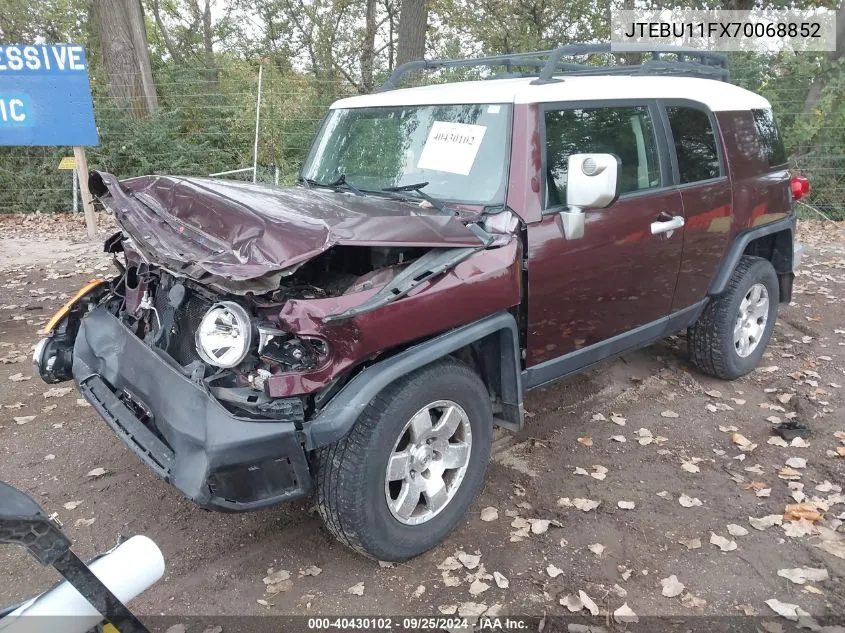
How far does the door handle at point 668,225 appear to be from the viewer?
3715 mm

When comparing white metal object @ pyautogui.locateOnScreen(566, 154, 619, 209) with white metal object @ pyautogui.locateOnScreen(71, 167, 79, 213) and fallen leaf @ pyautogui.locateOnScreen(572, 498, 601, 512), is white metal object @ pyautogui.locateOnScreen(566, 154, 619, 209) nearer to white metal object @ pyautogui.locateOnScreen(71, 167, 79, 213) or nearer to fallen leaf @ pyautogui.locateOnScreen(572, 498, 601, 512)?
fallen leaf @ pyautogui.locateOnScreen(572, 498, 601, 512)

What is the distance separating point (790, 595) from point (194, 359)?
9.14 ft

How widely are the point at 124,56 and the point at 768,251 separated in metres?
10.9

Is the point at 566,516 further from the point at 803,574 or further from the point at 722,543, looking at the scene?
the point at 803,574

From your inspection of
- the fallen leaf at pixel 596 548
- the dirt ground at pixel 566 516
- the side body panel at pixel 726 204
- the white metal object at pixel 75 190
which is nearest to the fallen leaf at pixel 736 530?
the dirt ground at pixel 566 516

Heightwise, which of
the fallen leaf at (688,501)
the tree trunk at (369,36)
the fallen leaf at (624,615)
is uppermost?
the tree trunk at (369,36)

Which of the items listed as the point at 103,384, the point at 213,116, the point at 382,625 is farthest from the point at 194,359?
the point at 213,116

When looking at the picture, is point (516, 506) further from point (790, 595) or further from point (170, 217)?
point (170, 217)

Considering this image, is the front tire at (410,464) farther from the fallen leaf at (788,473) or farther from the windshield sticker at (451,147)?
the fallen leaf at (788,473)

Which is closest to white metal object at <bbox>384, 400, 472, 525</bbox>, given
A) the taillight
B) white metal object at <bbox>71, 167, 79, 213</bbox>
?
the taillight

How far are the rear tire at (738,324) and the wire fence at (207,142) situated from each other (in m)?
7.28

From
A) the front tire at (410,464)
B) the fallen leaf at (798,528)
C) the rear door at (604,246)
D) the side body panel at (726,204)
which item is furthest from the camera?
the side body panel at (726,204)

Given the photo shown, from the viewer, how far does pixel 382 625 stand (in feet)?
8.58

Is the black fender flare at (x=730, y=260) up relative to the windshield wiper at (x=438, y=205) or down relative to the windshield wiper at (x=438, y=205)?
down
